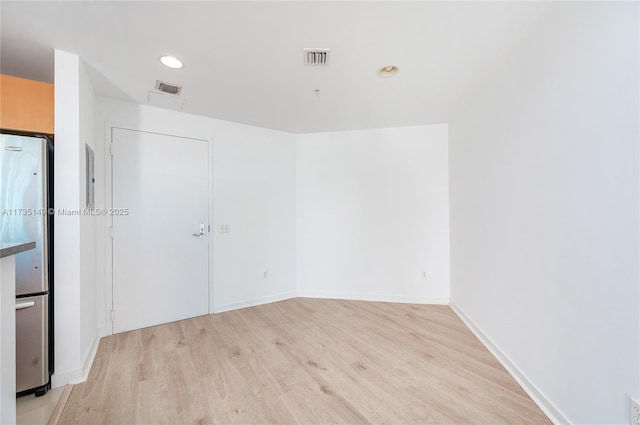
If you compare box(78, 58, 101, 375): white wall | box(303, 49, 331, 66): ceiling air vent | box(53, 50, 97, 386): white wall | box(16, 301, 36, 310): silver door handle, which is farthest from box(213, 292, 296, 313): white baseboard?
box(303, 49, 331, 66): ceiling air vent

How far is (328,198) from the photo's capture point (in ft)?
12.8

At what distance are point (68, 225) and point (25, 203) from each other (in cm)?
27

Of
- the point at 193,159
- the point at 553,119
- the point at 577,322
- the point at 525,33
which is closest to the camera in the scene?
the point at 577,322

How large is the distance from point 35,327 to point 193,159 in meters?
2.05

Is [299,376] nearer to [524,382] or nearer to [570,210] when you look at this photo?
[524,382]

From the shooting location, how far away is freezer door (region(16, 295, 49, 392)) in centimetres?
171

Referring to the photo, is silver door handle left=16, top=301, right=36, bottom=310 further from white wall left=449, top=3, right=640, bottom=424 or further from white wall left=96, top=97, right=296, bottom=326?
white wall left=449, top=3, right=640, bottom=424

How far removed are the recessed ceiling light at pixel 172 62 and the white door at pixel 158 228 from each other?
1.09 metres

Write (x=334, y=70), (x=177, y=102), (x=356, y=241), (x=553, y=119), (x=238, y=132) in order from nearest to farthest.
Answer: (x=553, y=119) < (x=334, y=70) < (x=177, y=102) < (x=238, y=132) < (x=356, y=241)

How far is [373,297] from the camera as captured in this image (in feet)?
12.1

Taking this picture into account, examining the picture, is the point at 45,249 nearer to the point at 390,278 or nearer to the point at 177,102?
the point at 177,102

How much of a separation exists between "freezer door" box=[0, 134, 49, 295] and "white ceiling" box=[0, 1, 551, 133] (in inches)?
31.5

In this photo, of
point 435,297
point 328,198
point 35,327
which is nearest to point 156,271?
point 35,327

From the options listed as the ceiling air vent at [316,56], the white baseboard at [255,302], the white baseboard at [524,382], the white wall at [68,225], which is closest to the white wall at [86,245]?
the white wall at [68,225]
